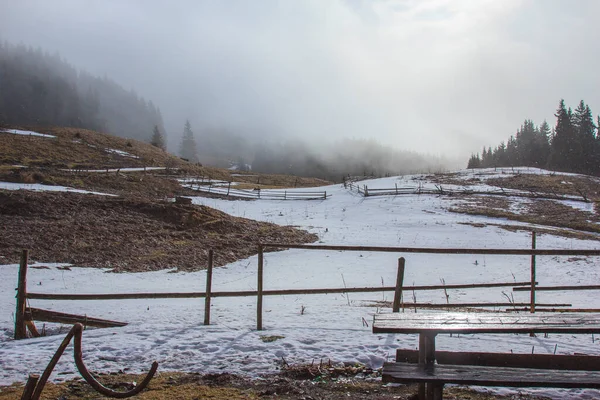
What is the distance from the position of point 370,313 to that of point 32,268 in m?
12.7

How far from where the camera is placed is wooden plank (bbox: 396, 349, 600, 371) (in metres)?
4.58

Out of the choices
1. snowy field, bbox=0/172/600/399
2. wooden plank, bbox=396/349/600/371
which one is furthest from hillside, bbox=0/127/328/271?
wooden plank, bbox=396/349/600/371

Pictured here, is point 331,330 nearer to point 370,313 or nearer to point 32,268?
point 370,313

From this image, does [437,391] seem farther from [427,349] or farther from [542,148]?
[542,148]

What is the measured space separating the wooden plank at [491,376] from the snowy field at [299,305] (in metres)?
1.24

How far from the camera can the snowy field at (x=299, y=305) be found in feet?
20.1

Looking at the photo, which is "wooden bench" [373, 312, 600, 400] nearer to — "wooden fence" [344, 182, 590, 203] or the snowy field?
the snowy field

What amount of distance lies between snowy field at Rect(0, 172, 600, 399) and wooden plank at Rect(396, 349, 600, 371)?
43 cm

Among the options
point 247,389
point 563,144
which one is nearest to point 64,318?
point 247,389

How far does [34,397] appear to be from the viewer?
3240mm

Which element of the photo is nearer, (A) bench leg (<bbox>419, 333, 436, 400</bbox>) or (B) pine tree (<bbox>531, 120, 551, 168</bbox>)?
(A) bench leg (<bbox>419, 333, 436, 400</bbox>)

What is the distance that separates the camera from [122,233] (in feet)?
65.2

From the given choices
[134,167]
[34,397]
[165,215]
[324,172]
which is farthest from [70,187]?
[324,172]

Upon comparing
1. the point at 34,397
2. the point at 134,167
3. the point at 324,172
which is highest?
the point at 324,172
